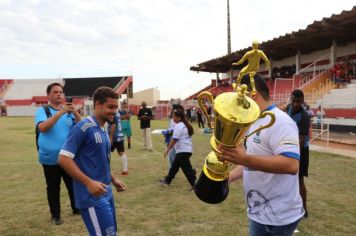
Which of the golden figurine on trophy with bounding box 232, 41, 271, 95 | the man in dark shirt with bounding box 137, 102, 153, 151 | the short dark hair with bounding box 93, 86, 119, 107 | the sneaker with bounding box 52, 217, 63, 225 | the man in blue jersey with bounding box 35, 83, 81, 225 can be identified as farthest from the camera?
the man in dark shirt with bounding box 137, 102, 153, 151

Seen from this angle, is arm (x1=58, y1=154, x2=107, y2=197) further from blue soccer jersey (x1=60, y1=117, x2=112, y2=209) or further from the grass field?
the grass field

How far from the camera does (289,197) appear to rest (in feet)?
8.32

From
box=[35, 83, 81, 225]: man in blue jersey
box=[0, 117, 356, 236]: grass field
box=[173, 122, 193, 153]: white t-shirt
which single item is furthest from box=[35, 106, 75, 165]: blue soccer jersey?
box=[173, 122, 193, 153]: white t-shirt

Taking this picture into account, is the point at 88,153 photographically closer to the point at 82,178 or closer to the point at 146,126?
the point at 82,178

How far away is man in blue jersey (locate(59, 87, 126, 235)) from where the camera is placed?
10.5 ft

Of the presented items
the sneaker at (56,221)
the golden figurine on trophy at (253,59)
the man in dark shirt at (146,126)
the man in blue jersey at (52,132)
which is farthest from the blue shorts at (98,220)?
the man in dark shirt at (146,126)

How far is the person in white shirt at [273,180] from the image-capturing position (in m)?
2.32

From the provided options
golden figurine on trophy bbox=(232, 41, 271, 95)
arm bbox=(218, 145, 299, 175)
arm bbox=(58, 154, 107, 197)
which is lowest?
arm bbox=(58, 154, 107, 197)

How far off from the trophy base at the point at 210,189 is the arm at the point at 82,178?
1.03 meters

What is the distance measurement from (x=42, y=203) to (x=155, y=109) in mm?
40299

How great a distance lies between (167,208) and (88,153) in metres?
3.49

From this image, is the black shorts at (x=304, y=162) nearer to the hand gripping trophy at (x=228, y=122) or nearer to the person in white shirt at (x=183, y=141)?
the person in white shirt at (x=183, y=141)

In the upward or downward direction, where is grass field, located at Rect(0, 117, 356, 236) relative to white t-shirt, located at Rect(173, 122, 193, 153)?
downward

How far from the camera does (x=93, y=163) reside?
335 centimetres
